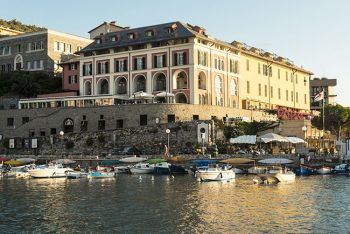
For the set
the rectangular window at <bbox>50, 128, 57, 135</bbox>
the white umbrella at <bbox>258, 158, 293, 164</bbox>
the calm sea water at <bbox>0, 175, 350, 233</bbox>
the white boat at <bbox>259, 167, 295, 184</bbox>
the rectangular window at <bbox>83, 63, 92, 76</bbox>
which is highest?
the rectangular window at <bbox>83, 63, 92, 76</bbox>

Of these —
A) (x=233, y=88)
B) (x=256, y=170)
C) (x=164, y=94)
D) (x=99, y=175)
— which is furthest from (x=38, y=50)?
(x=256, y=170)

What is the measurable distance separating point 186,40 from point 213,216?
54150 mm

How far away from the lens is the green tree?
89.8 meters

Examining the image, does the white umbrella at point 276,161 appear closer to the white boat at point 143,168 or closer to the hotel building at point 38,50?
the white boat at point 143,168

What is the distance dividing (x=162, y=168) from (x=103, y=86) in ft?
108

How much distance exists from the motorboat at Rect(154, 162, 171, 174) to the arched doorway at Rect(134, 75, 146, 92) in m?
26.2

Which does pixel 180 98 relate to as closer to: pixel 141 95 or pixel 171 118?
pixel 141 95

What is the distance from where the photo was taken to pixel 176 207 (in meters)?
37.9

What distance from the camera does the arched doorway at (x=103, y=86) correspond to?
307 ft

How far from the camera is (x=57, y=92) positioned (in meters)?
96.7

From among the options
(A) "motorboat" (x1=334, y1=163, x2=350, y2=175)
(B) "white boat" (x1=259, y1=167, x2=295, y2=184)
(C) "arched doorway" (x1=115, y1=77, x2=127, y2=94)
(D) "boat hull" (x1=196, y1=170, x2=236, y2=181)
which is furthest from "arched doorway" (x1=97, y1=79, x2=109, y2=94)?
(B) "white boat" (x1=259, y1=167, x2=295, y2=184)

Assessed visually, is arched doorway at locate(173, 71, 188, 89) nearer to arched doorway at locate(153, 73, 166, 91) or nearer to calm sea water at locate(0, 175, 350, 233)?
arched doorway at locate(153, 73, 166, 91)

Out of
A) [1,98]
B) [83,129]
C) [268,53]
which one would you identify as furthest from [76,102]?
[268,53]

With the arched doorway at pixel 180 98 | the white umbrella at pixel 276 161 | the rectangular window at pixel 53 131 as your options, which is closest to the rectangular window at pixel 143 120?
the arched doorway at pixel 180 98
